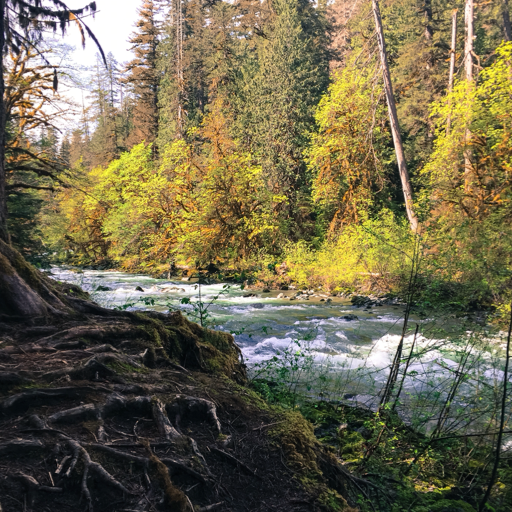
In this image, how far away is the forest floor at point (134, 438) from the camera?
233 cm

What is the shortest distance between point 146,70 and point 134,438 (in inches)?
1757

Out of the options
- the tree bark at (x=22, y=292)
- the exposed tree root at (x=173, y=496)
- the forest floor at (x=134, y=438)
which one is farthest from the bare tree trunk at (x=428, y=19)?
the exposed tree root at (x=173, y=496)

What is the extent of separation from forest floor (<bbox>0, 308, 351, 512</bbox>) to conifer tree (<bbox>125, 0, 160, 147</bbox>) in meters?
40.0

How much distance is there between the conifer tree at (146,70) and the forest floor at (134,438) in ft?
131

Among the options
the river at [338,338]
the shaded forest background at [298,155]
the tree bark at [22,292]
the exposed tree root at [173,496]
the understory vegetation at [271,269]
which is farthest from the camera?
the shaded forest background at [298,155]

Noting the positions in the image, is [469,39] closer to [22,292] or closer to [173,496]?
[22,292]

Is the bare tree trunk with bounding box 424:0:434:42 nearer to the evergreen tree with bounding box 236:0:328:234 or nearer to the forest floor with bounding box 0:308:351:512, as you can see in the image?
the evergreen tree with bounding box 236:0:328:234

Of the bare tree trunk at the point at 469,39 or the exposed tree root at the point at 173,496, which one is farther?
the bare tree trunk at the point at 469,39

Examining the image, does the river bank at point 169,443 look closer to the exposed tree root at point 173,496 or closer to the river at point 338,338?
the exposed tree root at point 173,496

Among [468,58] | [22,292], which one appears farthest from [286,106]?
[22,292]

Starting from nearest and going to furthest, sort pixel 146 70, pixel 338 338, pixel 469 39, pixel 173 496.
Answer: pixel 173 496 < pixel 338 338 < pixel 469 39 < pixel 146 70

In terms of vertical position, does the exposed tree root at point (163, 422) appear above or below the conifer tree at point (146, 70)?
below

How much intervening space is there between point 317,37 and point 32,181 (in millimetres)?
25827

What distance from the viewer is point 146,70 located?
41.5 meters
